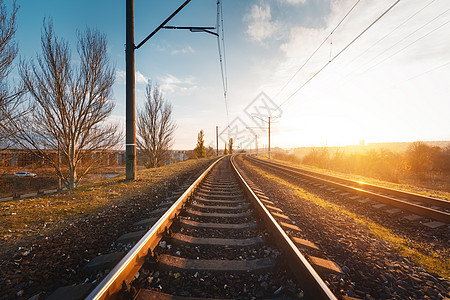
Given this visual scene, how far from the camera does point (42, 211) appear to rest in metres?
3.72

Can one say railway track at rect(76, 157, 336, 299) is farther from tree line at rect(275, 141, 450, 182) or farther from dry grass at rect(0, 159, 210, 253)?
tree line at rect(275, 141, 450, 182)

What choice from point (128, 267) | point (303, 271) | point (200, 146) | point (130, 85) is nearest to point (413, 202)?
point (303, 271)

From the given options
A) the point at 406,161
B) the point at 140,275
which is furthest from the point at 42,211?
the point at 406,161

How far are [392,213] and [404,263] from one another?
2.75m

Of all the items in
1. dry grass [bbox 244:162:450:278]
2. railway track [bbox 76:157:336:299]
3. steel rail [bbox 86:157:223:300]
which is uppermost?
steel rail [bbox 86:157:223:300]

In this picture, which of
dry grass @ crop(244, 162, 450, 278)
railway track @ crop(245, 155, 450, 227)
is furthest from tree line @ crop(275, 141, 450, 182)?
dry grass @ crop(244, 162, 450, 278)

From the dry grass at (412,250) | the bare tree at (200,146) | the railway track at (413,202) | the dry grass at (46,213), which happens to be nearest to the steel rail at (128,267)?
the dry grass at (46,213)

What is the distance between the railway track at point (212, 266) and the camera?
1508mm

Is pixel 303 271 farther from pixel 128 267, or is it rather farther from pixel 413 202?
pixel 413 202

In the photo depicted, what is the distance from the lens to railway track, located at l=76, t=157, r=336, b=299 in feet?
4.95

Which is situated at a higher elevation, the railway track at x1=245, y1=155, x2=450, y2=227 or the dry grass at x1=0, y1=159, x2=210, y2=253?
the dry grass at x1=0, y1=159, x2=210, y2=253

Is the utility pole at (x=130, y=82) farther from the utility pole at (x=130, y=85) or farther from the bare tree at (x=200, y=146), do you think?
the bare tree at (x=200, y=146)

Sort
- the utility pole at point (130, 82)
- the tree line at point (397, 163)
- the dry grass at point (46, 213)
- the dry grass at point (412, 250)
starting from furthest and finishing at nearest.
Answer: the tree line at point (397, 163) → the utility pole at point (130, 82) → the dry grass at point (46, 213) → the dry grass at point (412, 250)

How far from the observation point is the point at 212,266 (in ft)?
6.25
